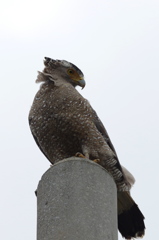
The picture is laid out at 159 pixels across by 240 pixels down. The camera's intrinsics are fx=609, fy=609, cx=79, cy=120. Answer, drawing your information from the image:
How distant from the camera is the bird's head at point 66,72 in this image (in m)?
9.09

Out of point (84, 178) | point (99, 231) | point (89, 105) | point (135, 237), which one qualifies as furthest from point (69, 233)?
point (89, 105)

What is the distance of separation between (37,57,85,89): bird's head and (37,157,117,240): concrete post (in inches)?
118

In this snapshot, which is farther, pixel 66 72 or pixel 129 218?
pixel 66 72

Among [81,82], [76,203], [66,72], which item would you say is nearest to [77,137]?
[81,82]

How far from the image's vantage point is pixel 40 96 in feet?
28.7

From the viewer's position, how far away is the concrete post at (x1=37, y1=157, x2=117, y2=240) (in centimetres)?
568

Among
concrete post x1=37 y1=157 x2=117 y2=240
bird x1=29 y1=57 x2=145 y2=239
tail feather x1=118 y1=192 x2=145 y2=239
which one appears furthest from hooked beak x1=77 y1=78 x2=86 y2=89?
concrete post x1=37 y1=157 x2=117 y2=240

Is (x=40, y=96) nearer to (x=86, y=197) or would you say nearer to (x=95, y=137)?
(x=95, y=137)

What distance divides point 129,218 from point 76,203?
103 inches

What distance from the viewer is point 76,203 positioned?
19.2 feet

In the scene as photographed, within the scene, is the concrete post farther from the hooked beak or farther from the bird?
the hooked beak

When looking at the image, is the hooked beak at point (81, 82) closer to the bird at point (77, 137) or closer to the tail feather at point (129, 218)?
the bird at point (77, 137)

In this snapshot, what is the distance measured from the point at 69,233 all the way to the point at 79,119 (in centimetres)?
295

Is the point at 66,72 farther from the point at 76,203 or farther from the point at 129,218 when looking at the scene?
the point at 76,203
